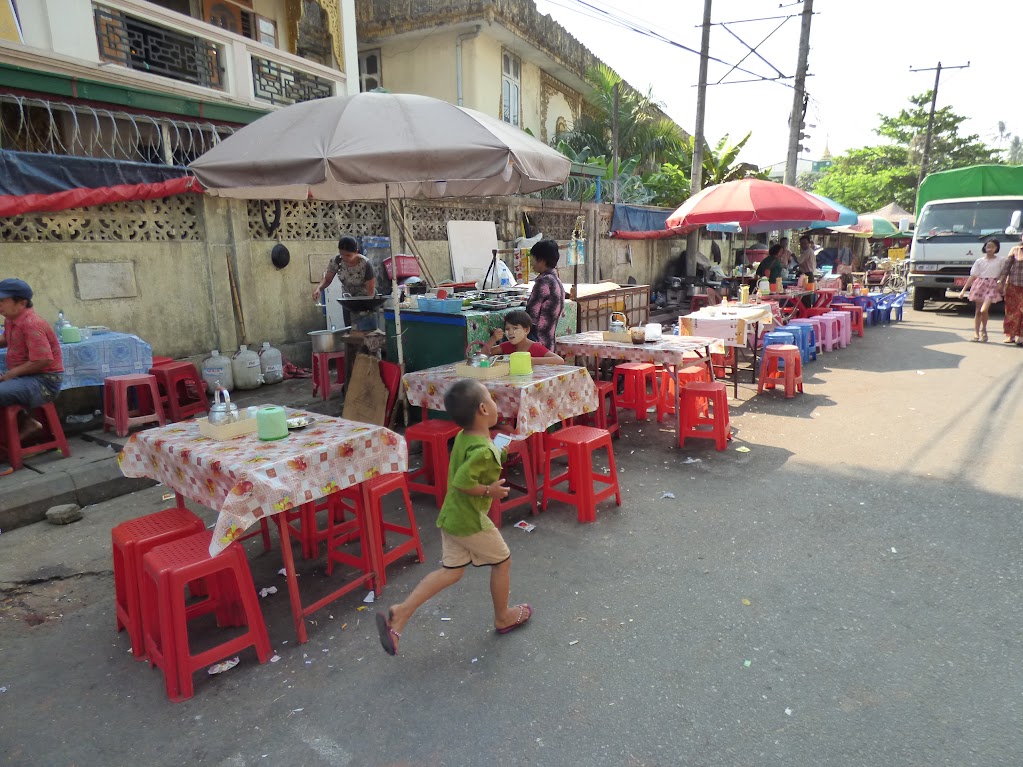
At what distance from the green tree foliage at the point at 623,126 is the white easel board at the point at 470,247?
31.0 feet

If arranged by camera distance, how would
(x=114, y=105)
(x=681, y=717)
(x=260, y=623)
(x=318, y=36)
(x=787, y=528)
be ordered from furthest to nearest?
1. (x=318, y=36)
2. (x=114, y=105)
3. (x=787, y=528)
4. (x=260, y=623)
5. (x=681, y=717)

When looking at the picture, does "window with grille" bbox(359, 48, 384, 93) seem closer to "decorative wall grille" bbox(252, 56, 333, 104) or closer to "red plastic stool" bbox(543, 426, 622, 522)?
"decorative wall grille" bbox(252, 56, 333, 104)

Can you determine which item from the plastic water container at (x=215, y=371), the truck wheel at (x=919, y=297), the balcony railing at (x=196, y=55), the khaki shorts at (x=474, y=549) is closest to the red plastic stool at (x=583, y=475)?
the khaki shorts at (x=474, y=549)

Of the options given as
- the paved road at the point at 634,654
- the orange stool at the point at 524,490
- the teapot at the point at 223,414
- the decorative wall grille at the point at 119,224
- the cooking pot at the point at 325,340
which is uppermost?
the decorative wall grille at the point at 119,224

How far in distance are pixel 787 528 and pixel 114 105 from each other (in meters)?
8.68

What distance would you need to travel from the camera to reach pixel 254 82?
30.8 ft

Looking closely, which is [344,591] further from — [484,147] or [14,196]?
[14,196]

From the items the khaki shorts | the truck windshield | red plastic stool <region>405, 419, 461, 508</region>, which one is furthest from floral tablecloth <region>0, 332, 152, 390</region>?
the truck windshield

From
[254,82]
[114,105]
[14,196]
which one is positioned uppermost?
[254,82]

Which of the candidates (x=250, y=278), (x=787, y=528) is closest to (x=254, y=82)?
(x=250, y=278)

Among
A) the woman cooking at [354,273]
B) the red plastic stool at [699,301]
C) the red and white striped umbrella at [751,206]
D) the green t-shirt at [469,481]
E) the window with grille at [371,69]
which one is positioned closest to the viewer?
the green t-shirt at [469,481]

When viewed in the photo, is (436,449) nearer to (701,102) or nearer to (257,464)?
(257,464)

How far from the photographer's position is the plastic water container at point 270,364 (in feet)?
25.4

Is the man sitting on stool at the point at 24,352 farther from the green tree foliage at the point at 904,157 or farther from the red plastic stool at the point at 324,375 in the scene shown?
the green tree foliage at the point at 904,157
